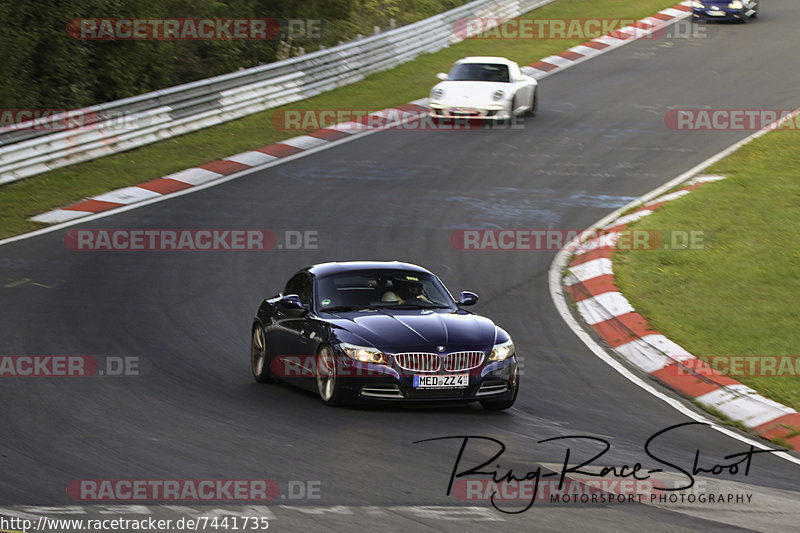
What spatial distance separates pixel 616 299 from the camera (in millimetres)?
15008

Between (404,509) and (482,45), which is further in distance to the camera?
(482,45)

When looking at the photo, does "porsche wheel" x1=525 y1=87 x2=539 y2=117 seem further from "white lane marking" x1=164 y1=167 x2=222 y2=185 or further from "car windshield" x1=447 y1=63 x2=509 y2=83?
"white lane marking" x1=164 y1=167 x2=222 y2=185

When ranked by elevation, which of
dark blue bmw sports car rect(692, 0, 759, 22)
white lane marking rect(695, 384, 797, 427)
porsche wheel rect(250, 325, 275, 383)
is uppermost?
dark blue bmw sports car rect(692, 0, 759, 22)

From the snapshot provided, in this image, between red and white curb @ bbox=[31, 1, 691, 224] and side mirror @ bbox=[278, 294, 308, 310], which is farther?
red and white curb @ bbox=[31, 1, 691, 224]

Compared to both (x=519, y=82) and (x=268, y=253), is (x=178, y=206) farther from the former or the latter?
(x=519, y=82)

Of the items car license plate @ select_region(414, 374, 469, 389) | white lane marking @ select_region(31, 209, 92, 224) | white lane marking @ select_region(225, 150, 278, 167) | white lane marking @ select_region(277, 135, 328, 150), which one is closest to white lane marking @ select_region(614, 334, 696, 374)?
car license plate @ select_region(414, 374, 469, 389)

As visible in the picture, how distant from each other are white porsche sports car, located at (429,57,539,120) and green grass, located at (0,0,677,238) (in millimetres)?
2096

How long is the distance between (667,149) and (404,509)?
1810cm

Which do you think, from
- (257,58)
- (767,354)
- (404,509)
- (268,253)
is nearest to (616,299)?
(767,354)

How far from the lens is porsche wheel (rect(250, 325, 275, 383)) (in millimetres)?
11703

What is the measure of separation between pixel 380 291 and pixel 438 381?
5.11 ft

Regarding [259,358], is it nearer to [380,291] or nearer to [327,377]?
[380,291]

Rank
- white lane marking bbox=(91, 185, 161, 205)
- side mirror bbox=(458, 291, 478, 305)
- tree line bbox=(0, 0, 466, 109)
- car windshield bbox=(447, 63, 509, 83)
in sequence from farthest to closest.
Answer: car windshield bbox=(447, 63, 509, 83), tree line bbox=(0, 0, 466, 109), white lane marking bbox=(91, 185, 161, 205), side mirror bbox=(458, 291, 478, 305)

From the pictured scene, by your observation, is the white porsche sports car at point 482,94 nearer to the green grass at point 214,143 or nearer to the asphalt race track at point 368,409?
the asphalt race track at point 368,409
